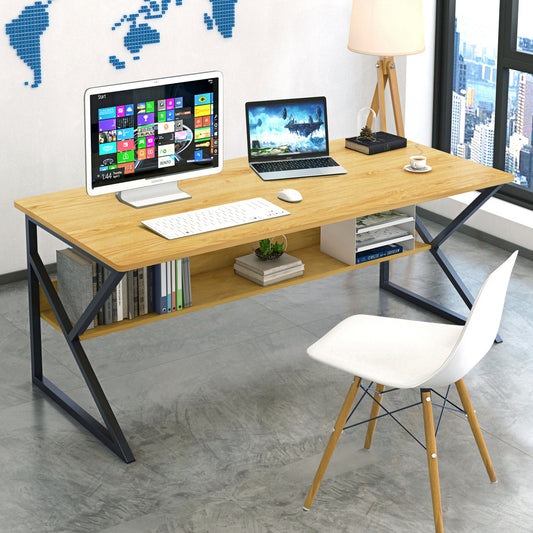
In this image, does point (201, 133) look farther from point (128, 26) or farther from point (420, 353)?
point (128, 26)

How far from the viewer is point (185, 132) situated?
3.45 m

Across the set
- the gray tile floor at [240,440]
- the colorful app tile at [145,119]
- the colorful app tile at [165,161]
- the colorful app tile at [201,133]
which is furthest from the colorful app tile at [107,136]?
the gray tile floor at [240,440]

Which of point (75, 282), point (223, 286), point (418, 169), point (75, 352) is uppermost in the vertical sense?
point (418, 169)

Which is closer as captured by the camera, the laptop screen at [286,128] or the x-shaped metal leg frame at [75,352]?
the x-shaped metal leg frame at [75,352]

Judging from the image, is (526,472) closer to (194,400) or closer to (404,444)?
(404,444)

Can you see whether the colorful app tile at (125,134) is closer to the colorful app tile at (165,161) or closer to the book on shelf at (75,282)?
the colorful app tile at (165,161)

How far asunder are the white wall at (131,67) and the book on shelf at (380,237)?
1483mm

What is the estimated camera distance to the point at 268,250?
12.1 feet

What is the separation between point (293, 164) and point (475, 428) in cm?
144

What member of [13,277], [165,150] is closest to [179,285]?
[165,150]

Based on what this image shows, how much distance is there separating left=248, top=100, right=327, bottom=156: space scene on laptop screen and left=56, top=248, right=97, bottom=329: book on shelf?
949mm

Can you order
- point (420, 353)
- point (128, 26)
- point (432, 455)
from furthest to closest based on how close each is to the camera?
point (128, 26) → point (420, 353) → point (432, 455)

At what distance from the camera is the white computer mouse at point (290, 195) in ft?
11.4

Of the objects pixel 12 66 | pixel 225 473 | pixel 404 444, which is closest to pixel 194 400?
pixel 225 473
